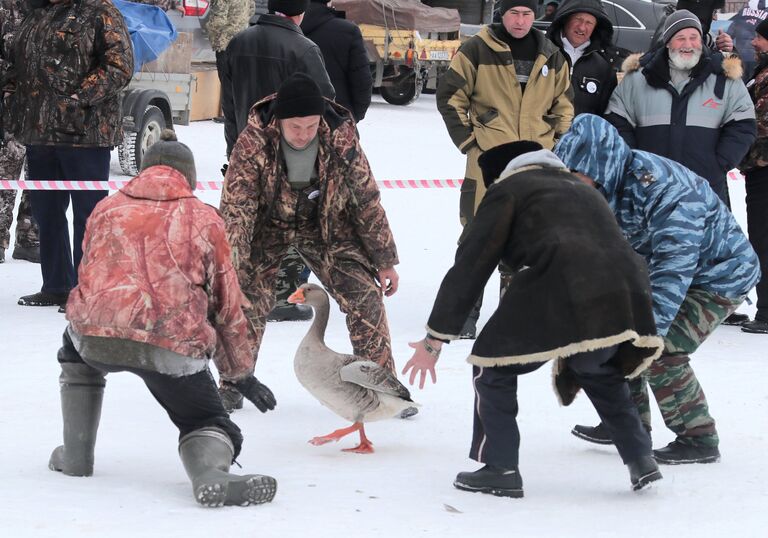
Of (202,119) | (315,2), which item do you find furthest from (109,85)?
(202,119)

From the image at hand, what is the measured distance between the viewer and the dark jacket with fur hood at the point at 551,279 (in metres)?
4.40

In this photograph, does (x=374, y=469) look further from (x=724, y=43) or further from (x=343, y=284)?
(x=724, y=43)

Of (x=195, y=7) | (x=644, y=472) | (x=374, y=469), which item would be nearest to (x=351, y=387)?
(x=374, y=469)

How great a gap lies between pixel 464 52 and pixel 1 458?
3782 millimetres

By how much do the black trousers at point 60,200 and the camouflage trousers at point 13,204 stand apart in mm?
765

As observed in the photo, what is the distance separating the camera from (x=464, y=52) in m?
7.54

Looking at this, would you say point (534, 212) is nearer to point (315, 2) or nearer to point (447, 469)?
point (447, 469)

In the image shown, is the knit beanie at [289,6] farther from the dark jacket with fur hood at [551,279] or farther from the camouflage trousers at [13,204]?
the dark jacket with fur hood at [551,279]

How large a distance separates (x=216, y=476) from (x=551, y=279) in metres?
1.29

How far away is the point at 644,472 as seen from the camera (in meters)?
4.64

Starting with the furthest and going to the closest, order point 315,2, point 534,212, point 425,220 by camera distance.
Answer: point 425,220, point 315,2, point 534,212

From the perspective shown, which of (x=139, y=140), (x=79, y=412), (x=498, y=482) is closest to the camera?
(x=79, y=412)

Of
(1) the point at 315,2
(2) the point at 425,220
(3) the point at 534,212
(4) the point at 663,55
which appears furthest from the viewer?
(2) the point at 425,220

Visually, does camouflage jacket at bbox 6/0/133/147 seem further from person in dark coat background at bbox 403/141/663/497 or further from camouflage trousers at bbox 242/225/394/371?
person in dark coat background at bbox 403/141/663/497
